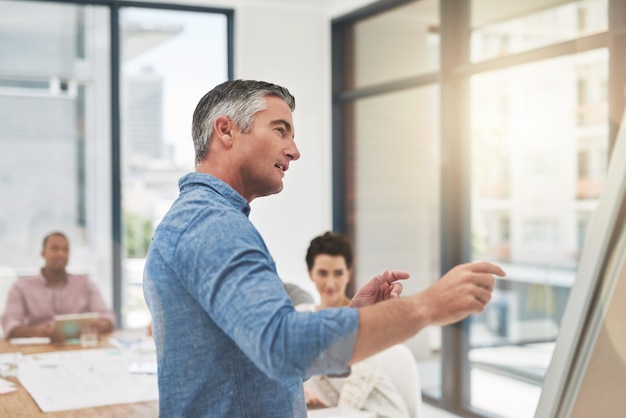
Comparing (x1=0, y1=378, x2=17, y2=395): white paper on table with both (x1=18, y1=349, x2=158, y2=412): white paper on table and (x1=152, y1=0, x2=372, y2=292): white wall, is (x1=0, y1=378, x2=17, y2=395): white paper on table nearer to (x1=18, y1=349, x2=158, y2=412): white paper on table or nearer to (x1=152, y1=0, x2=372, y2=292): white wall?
(x1=18, y1=349, x2=158, y2=412): white paper on table

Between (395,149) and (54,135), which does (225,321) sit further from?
(54,135)

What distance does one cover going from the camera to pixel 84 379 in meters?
2.99

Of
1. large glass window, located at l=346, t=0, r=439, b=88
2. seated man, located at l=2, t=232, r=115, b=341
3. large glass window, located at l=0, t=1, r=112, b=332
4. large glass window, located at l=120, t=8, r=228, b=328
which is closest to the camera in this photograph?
seated man, located at l=2, t=232, r=115, b=341

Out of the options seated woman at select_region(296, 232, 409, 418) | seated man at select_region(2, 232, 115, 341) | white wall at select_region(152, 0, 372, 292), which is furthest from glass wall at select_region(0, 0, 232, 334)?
seated woman at select_region(296, 232, 409, 418)

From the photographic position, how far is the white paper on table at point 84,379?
2.65 m

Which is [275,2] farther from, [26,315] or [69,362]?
[69,362]

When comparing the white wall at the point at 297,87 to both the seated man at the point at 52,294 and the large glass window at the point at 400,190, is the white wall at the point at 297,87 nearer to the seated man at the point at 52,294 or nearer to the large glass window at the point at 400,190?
the large glass window at the point at 400,190

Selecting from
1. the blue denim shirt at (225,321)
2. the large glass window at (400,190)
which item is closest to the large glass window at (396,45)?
the large glass window at (400,190)

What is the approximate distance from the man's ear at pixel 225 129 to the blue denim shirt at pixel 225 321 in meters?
0.07

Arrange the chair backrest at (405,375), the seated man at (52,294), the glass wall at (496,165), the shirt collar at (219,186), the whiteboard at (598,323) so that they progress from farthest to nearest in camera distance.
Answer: the seated man at (52,294), the glass wall at (496,165), the chair backrest at (405,375), the shirt collar at (219,186), the whiteboard at (598,323)

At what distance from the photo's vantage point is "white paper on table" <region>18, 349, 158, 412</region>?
8.70 ft

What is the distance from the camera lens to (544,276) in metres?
5.11

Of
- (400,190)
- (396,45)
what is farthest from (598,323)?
(396,45)

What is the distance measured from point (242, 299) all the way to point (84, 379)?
2.02m
